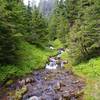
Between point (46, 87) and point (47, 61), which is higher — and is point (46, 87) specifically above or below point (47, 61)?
below

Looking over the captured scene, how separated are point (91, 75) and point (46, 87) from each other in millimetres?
5386

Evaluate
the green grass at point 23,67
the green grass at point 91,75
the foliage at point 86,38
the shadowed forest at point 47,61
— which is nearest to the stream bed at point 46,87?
the shadowed forest at point 47,61

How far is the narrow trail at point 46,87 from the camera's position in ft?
65.4

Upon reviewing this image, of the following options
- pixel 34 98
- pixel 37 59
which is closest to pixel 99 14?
pixel 37 59

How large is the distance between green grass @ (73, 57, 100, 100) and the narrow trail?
1.97 feet

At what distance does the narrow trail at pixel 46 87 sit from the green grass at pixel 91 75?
60 centimetres

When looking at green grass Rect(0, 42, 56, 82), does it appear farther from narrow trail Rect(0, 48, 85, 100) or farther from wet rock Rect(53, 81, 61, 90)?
wet rock Rect(53, 81, 61, 90)

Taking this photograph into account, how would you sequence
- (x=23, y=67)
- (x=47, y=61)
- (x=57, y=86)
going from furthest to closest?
(x=47, y=61) → (x=23, y=67) → (x=57, y=86)

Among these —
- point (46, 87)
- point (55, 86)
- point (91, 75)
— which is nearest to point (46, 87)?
point (46, 87)

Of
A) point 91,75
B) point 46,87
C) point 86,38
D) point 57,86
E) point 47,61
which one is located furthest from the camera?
point 47,61

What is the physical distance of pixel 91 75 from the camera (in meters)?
24.7

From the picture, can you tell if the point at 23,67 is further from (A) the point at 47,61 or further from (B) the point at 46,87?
(A) the point at 47,61

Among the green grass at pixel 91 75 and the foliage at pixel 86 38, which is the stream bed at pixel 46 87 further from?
the foliage at pixel 86 38

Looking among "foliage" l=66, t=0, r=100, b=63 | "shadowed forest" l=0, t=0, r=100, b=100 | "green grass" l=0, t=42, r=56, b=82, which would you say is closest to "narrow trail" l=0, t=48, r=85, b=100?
"shadowed forest" l=0, t=0, r=100, b=100
